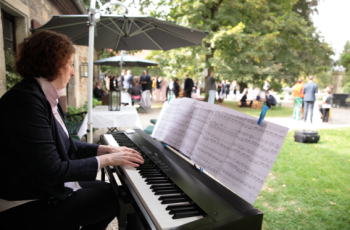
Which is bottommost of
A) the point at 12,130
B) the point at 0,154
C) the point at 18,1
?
the point at 0,154

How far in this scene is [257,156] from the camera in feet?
3.89

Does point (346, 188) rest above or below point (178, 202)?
below

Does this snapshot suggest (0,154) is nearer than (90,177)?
Yes

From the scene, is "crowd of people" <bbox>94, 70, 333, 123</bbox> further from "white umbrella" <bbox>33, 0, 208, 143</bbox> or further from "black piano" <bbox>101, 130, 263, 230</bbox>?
"black piano" <bbox>101, 130, 263, 230</bbox>

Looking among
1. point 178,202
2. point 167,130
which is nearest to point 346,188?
point 167,130

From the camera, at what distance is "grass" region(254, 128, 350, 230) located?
8.70 feet

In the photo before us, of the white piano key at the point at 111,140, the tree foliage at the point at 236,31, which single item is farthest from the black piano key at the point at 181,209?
the tree foliage at the point at 236,31

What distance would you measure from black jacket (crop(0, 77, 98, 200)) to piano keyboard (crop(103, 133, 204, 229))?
11.3 inches

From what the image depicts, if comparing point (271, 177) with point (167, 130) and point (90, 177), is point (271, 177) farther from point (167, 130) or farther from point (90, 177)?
point (90, 177)

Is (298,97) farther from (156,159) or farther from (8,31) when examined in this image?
(8,31)

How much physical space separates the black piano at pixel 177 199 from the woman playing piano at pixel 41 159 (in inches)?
5.2

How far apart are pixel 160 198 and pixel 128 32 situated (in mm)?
4380

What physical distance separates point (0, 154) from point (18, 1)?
4053 millimetres

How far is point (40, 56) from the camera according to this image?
1337 millimetres
